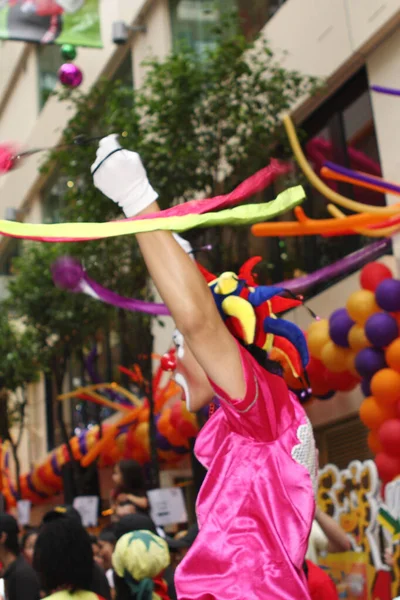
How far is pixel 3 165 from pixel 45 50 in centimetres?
1880

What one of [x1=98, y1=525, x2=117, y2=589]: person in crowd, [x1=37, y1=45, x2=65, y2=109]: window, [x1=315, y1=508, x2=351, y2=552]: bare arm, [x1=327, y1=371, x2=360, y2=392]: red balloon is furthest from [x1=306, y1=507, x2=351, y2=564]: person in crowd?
[x1=37, y1=45, x2=65, y2=109]: window

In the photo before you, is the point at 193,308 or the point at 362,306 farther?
the point at 362,306

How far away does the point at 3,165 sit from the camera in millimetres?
2580

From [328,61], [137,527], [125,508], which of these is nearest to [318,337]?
[125,508]

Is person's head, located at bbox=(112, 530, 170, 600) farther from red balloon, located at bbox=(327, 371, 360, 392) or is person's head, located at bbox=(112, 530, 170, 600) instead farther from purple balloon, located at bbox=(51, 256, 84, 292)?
red balloon, located at bbox=(327, 371, 360, 392)

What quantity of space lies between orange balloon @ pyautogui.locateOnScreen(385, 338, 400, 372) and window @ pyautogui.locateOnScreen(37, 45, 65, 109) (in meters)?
14.7

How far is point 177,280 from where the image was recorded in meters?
2.53

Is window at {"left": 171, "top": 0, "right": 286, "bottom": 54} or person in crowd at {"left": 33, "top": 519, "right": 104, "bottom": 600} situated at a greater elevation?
window at {"left": 171, "top": 0, "right": 286, "bottom": 54}

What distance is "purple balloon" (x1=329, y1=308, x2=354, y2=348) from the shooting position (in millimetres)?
7418

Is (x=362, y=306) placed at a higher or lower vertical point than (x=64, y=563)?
higher

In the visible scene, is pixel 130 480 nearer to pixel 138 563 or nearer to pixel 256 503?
pixel 138 563

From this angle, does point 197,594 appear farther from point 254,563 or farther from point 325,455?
point 325,455

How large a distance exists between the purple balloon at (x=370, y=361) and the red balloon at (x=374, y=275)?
477mm

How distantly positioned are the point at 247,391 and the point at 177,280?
0.37 m
